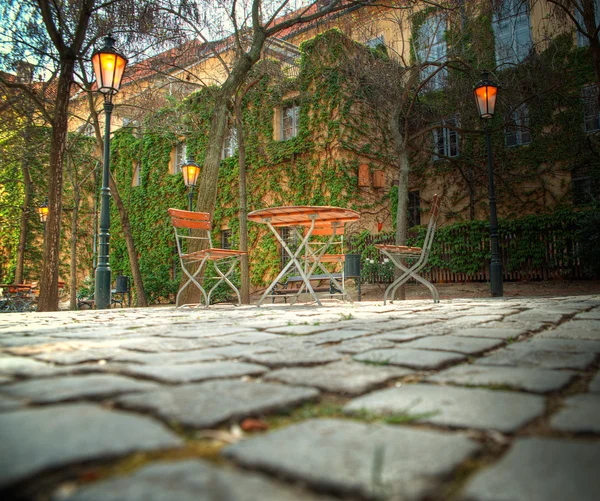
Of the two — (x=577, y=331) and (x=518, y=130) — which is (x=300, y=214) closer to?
(x=577, y=331)

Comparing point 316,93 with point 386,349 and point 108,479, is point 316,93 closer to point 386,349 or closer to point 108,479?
point 386,349

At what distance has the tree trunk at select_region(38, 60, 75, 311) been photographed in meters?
7.57

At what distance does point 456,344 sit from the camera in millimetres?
2096

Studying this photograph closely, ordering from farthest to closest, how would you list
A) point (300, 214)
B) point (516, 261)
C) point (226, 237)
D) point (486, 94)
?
point (226, 237) < point (516, 261) < point (486, 94) < point (300, 214)

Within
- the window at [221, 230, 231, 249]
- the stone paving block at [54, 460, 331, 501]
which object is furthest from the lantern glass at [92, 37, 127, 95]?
the window at [221, 230, 231, 249]

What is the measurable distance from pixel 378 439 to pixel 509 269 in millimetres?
11524

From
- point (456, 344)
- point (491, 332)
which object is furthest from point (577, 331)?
point (456, 344)

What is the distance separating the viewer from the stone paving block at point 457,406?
1001 millimetres

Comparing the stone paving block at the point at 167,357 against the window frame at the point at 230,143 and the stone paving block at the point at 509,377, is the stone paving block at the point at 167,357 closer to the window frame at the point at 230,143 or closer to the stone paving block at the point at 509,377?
the stone paving block at the point at 509,377

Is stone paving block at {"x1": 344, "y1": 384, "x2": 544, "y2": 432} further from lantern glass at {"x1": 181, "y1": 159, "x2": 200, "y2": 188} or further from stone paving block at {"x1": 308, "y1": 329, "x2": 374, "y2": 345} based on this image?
lantern glass at {"x1": 181, "y1": 159, "x2": 200, "y2": 188}

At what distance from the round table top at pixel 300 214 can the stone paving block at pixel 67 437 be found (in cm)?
416

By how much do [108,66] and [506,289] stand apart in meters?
8.92

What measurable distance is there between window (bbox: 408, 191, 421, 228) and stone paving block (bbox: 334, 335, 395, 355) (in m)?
13.1

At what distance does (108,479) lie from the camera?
2.32ft
